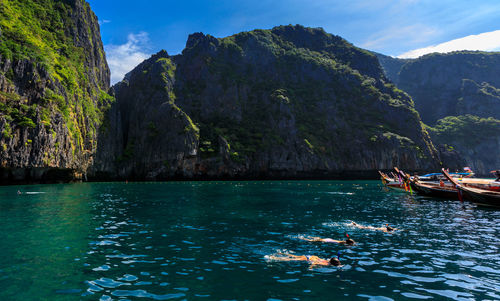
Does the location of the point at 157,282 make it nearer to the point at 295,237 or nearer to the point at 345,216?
the point at 295,237

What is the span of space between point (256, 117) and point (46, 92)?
8202 centimetres

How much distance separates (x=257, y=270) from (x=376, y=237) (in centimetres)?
1000

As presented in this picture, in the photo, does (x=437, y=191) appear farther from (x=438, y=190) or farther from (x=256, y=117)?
(x=256, y=117)

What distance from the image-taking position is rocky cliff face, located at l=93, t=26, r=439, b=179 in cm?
10400

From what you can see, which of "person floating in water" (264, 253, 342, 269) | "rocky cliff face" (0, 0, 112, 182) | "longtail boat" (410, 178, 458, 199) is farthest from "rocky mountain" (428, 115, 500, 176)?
"rocky cliff face" (0, 0, 112, 182)

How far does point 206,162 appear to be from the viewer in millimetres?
101188

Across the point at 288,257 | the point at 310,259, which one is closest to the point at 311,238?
the point at 288,257

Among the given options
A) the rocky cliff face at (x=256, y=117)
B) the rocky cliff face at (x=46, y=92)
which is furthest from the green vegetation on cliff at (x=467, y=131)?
the rocky cliff face at (x=46, y=92)

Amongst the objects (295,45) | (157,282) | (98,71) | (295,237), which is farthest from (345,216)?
(295,45)

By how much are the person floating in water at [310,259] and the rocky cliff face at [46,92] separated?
6932 cm

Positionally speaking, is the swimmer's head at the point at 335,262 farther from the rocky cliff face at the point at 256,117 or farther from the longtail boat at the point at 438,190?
the rocky cliff face at the point at 256,117

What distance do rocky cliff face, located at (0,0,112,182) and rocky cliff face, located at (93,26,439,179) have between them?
1516 centimetres

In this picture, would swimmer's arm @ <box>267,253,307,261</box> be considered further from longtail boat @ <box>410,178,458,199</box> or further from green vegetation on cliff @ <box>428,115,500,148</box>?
green vegetation on cliff @ <box>428,115,500,148</box>

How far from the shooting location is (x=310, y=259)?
12.4 meters
